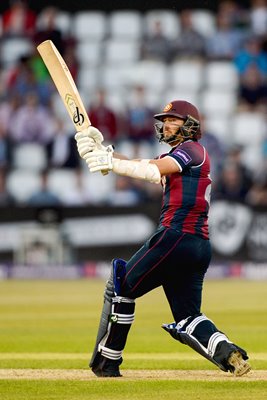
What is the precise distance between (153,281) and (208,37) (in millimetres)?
13228

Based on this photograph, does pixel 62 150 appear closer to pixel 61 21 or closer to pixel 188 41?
pixel 188 41

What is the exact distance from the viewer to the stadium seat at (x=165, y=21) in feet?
62.0

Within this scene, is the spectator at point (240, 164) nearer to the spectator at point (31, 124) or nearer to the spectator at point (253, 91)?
the spectator at point (253, 91)

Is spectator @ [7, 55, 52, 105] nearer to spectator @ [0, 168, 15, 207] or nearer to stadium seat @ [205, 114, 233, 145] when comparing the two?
spectator @ [0, 168, 15, 207]

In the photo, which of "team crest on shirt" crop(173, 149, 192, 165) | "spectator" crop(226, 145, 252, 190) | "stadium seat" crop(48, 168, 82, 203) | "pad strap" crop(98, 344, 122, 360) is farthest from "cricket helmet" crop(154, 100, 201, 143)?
"stadium seat" crop(48, 168, 82, 203)

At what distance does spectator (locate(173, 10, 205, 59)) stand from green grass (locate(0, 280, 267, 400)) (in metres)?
5.15

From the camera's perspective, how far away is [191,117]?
605cm

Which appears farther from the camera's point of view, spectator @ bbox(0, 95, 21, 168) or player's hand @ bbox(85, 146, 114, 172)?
spectator @ bbox(0, 95, 21, 168)

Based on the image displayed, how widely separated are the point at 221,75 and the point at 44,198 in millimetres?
4546

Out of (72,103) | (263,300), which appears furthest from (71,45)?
(72,103)

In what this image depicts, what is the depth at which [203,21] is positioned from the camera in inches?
746

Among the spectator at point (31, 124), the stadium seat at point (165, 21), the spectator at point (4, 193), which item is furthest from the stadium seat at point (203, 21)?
the spectator at point (4, 193)

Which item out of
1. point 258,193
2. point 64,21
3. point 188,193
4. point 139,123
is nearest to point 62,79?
point 188,193

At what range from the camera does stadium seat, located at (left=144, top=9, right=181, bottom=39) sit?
1891 cm
